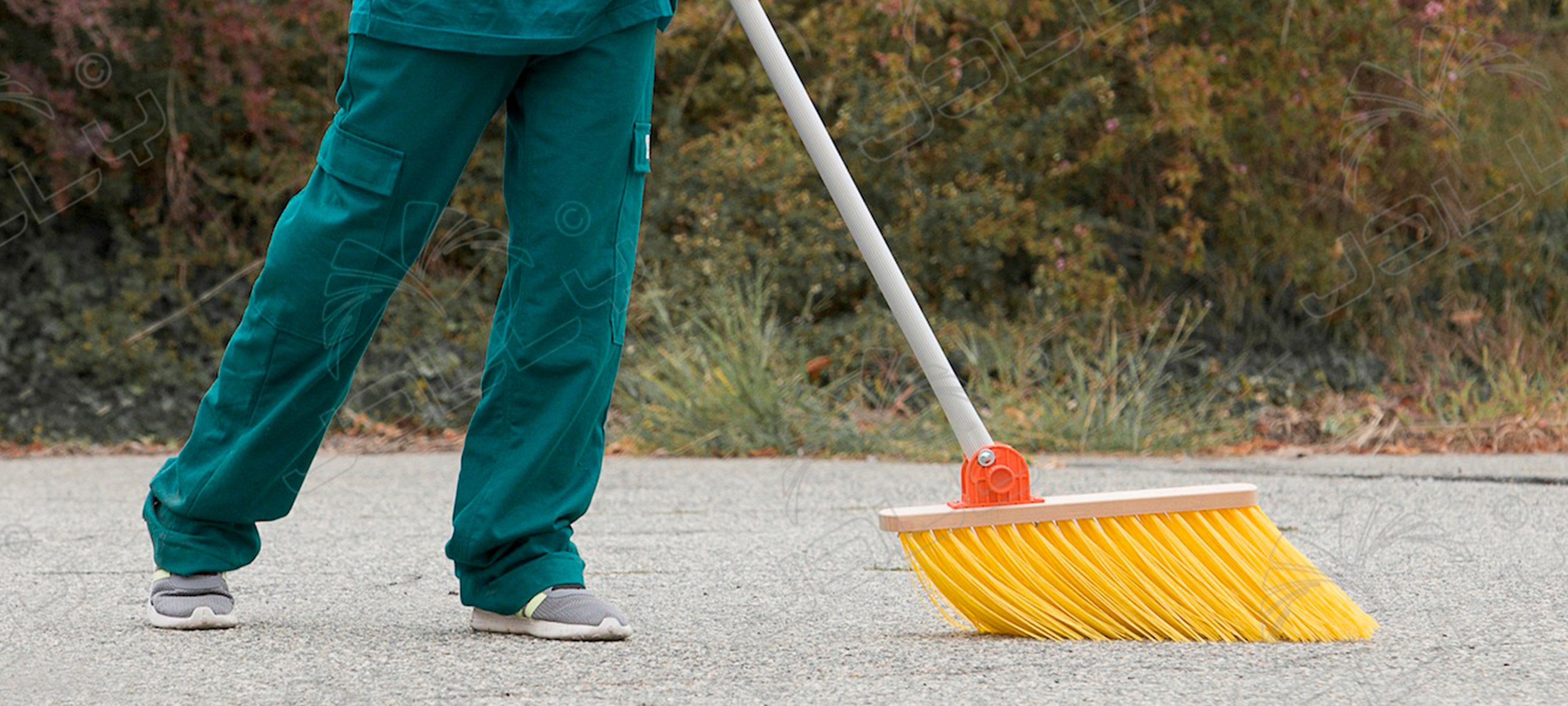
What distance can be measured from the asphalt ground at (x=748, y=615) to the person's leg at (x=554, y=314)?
0.15m

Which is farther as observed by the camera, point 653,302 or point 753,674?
point 653,302

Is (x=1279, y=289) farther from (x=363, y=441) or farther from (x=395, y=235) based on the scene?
(x=395, y=235)

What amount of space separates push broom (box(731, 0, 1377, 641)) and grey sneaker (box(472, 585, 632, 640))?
43 centimetres

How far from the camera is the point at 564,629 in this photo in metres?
2.54

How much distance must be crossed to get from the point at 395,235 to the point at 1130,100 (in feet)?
20.8

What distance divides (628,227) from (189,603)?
0.88m

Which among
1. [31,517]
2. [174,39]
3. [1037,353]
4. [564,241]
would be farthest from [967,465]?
[174,39]

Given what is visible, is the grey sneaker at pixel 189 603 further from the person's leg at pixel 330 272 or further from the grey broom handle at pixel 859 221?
the grey broom handle at pixel 859 221

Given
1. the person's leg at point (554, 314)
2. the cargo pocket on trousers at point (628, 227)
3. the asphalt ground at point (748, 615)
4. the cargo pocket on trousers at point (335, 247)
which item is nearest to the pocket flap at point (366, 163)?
the cargo pocket on trousers at point (335, 247)

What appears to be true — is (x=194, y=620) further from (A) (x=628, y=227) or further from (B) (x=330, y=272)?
(A) (x=628, y=227)

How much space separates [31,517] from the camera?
4.62m

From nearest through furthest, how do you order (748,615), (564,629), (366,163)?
(366,163)
(564,629)
(748,615)

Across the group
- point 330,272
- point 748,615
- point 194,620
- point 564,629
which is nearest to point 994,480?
point 748,615

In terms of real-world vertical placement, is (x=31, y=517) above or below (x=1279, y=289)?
above
